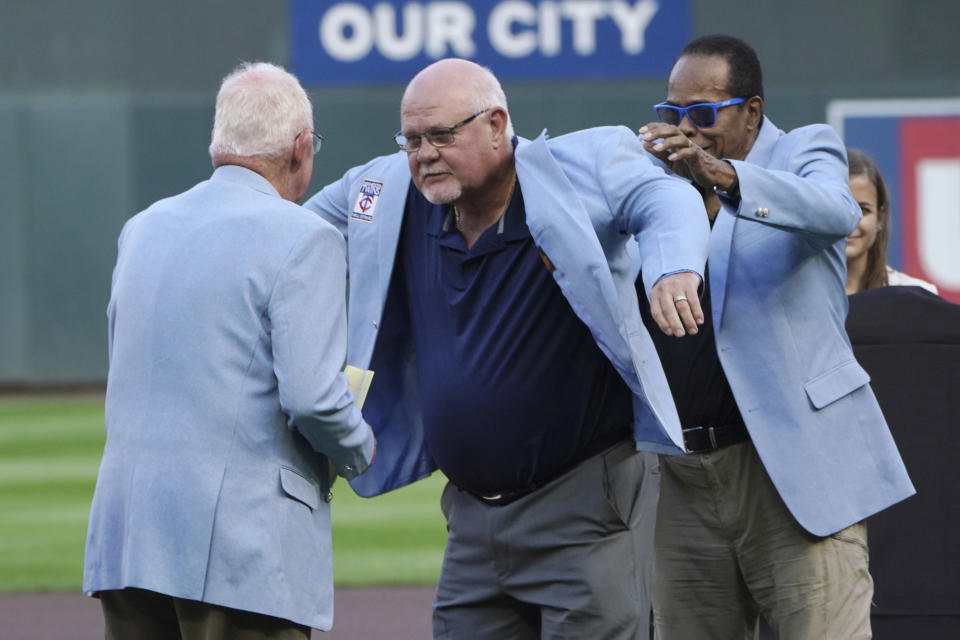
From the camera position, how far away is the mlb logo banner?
596 inches

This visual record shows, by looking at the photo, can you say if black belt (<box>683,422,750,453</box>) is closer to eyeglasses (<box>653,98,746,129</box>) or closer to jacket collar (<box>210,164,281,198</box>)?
eyeglasses (<box>653,98,746,129</box>)

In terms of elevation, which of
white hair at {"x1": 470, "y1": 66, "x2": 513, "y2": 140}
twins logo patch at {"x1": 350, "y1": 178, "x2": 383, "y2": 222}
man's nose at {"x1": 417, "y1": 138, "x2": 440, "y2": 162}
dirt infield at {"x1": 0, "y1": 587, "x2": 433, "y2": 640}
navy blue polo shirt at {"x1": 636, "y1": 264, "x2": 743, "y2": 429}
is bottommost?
dirt infield at {"x1": 0, "y1": 587, "x2": 433, "y2": 640}

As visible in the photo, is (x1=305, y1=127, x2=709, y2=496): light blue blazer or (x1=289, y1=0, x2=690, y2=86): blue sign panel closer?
(x1=305, y1=127, x2=709, y2=496): light blue blazer

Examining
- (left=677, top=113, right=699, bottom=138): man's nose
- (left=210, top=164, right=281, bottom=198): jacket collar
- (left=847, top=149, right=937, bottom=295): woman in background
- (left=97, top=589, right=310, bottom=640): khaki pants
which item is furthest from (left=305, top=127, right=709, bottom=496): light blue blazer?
(left=847, top=149, right=937, bottom=295): woman in background

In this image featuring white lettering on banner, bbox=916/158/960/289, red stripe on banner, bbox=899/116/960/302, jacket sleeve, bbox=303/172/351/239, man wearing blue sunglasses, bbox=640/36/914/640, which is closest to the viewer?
man wearing blue sunglasses, bbox=640/36/914/640

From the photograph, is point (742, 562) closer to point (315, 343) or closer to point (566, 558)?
point (566, 558)

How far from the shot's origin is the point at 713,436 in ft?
12.6

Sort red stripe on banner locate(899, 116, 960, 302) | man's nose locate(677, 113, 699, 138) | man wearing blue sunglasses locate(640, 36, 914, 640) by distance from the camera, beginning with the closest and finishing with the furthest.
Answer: man wearing blue sunglasses locate(640, 36, 914, 640) → man's nose locate(677, 113, 699, 138) → red stripe on banner locate(899, 116, 960, 302)

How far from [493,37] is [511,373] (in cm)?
1290

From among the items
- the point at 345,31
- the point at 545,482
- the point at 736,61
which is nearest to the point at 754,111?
the point at 736,61

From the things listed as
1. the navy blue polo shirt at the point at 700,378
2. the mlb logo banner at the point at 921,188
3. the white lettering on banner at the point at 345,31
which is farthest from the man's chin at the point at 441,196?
the white lettering on banner at the point at 345,31

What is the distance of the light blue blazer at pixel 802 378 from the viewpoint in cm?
371

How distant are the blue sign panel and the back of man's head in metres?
12.2

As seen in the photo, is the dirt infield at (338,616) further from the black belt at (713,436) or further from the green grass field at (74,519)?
the black belt at (713,436)
